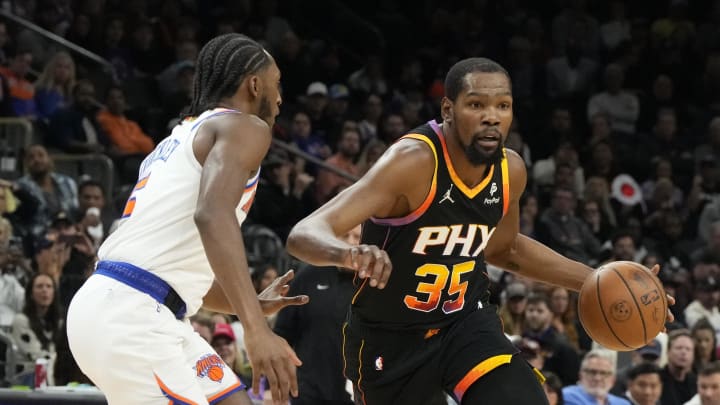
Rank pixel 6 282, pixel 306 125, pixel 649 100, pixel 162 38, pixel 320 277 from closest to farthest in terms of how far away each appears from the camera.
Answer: pixel 320 277, pixel 6 282, pixel 306 125, pixel 162 38, pixel 649 100

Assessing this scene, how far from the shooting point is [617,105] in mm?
15484

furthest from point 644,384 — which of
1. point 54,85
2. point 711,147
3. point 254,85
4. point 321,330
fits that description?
point 711,147

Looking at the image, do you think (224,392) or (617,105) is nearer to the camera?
(224,392)

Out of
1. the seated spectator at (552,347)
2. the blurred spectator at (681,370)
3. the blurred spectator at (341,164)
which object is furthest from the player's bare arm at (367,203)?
the blurred spectator at (341,164)

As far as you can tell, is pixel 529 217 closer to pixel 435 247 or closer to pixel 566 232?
pixel 566 232

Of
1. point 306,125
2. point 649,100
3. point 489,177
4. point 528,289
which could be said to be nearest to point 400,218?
point 489,177

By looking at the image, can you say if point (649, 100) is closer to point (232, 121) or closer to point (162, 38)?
point (162, 38)

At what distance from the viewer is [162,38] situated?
46.7ft

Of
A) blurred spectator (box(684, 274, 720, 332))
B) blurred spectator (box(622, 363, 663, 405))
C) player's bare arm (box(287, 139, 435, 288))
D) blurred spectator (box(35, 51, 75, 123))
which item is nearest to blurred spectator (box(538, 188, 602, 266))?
blurred spectator (box(684, 274, 720, 332))

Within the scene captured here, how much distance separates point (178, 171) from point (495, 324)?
1.60m

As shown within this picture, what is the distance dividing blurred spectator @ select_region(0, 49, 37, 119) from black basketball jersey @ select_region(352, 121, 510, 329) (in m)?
7.98

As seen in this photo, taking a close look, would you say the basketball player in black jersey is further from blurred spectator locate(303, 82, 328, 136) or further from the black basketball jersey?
blurred spectator locate(303, 82, 328, 136)

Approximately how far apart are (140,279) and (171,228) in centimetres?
19

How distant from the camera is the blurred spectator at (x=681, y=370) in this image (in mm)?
9047
